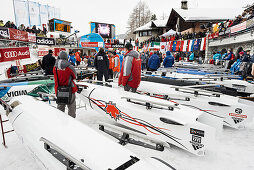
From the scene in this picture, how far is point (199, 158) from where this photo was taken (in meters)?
2.58

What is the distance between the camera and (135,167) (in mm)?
1416

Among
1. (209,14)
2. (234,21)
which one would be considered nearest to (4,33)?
(234,21)

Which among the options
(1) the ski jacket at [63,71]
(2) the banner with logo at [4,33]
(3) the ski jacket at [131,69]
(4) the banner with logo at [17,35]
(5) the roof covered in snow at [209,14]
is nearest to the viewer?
(1) the ski jacket at [63,71]

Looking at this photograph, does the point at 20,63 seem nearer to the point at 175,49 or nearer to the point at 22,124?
the point at 22,124

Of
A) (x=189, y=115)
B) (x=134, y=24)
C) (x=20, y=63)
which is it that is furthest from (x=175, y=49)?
(x=134, y=24)

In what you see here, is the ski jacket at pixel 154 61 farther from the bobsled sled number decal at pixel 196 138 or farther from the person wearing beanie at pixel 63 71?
the bobsled sled number decal at pixel 196 138

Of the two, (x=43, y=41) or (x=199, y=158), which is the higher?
(x=43, y=41)

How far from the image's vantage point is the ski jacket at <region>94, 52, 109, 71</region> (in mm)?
6242

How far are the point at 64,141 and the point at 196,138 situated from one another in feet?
6.05

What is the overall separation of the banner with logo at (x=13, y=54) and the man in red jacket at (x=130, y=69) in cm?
617

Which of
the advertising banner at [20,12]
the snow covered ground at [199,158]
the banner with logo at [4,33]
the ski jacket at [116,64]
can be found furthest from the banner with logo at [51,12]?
the snow covered ground at [199,158]

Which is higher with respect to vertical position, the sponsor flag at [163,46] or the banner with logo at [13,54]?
the sponsor flag at [163,46]

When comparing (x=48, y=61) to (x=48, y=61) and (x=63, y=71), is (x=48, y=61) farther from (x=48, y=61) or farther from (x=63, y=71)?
(x=63, y=71)

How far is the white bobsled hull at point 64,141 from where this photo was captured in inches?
58.6
